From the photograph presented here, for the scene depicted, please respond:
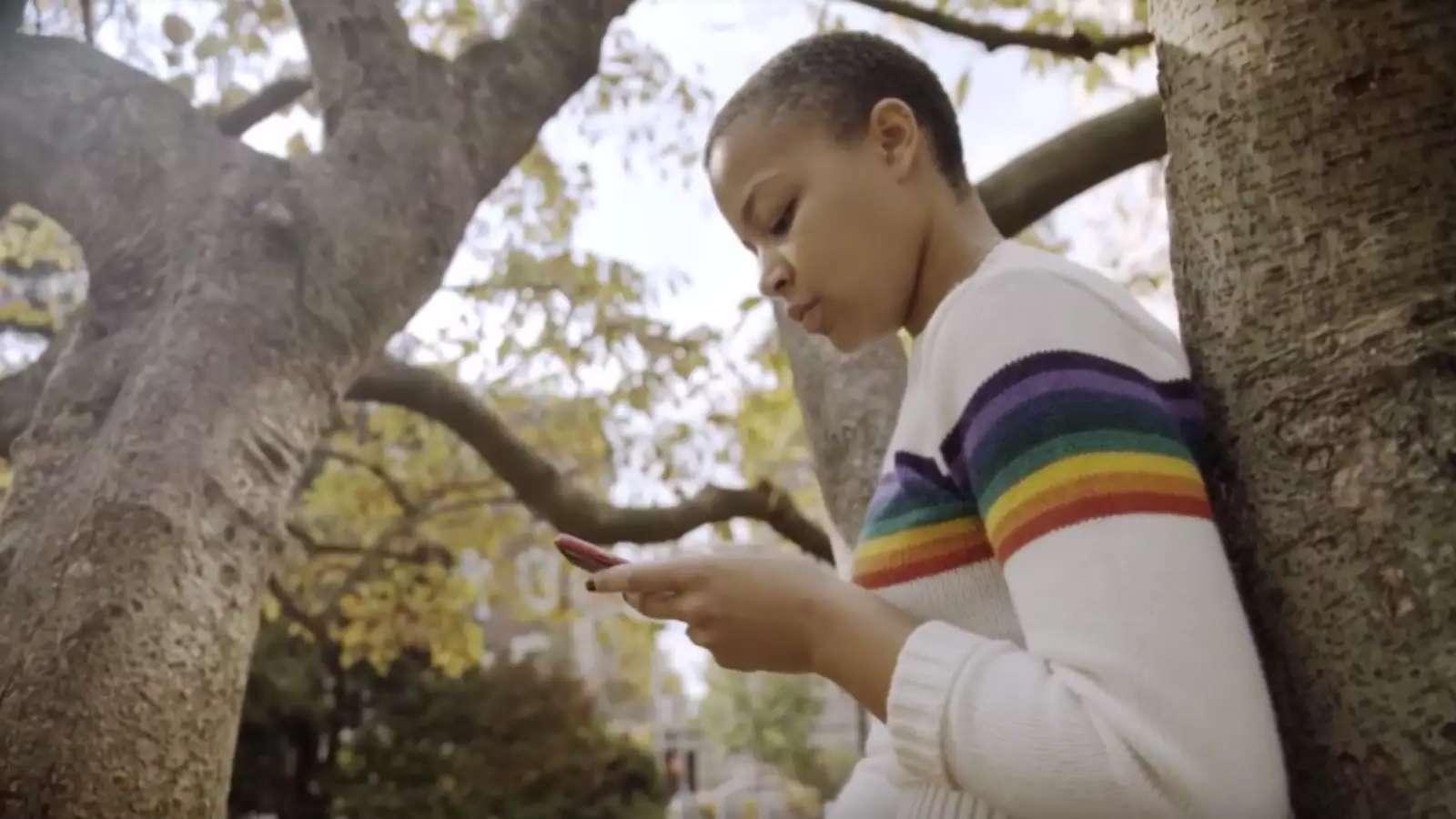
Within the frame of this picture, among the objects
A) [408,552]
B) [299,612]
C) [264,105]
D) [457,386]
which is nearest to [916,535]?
[457,386]

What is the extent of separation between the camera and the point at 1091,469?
66 centimetres

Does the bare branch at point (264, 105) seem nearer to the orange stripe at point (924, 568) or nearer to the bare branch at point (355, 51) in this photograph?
the bare branch at point (355, 51)

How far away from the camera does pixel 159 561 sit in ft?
4.69

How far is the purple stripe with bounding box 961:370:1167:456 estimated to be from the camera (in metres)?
0.69

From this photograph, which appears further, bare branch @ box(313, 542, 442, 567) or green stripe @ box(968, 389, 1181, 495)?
bare branch @ box(313, 542, 442, 567)

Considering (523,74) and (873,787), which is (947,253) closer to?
(873,787)

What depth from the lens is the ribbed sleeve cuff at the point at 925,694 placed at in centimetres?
68

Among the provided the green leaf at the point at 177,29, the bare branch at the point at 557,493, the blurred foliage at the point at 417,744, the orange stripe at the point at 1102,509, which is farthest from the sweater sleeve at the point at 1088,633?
the blurred foliage at the point at 417,744

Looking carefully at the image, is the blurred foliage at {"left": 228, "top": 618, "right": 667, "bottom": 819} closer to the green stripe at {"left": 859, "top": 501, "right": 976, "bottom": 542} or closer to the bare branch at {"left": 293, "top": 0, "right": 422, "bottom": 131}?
the bare branch at {"left": 293, "top": 0, "right": 422, "bottom": 131}

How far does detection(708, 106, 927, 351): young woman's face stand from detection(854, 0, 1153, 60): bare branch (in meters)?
1.53

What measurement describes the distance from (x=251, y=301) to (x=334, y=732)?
18.0ft

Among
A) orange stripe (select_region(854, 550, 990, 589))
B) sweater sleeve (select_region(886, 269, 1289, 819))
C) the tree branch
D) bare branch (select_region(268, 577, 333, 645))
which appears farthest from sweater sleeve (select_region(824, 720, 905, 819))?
bare branch (select_region(268, 577, 333, 645))

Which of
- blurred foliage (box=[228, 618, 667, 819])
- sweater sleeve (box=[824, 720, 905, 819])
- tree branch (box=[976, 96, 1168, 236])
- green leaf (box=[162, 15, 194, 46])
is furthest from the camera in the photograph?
blurred foliage (box=[228, 618, 667, 819])

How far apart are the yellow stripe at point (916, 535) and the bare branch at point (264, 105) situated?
8.57ft
